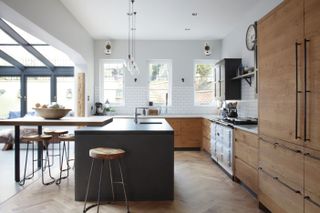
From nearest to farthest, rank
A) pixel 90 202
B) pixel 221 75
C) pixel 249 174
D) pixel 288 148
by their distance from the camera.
Answer: pixel 288 148 < pixel 90 202 < pixel 249 174 < pixel 221 75

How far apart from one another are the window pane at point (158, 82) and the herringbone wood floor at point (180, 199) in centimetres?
310

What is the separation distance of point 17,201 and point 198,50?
543 centimetres

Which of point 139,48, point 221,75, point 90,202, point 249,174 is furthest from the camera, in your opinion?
point 139,48

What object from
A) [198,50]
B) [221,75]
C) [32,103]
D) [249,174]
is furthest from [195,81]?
[32,103]

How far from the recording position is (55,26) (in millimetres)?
4242

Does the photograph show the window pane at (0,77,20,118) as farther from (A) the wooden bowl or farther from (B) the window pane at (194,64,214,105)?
(B) the window pane at (194,64,214,105)

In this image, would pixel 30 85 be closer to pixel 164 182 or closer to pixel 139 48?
pixel 139 48

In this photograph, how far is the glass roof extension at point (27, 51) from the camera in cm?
566

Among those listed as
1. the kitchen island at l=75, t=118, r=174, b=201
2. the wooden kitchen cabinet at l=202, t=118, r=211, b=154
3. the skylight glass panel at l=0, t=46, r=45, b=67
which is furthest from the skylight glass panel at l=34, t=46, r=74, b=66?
the kitchen island at l=75, t=118, r=174, b=201

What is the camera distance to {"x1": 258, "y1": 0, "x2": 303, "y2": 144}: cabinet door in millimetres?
2270

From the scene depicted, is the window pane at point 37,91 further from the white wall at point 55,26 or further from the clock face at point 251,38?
the clock face at point 251,38

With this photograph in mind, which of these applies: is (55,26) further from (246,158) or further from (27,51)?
(246,158)

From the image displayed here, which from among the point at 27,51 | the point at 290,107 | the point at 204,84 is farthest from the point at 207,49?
the point at 290,107

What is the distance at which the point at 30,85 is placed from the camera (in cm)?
707
